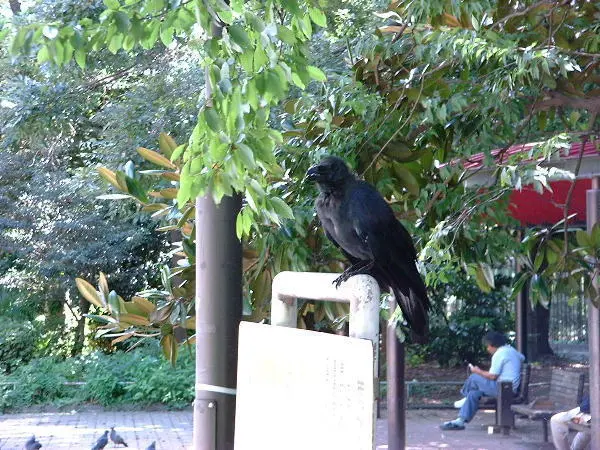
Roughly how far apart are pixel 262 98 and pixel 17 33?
0.64 m

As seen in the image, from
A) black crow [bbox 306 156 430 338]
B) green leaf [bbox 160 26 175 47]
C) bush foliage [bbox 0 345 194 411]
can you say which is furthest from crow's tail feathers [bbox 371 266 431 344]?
bush foliage [bbox 0 345 194 411]

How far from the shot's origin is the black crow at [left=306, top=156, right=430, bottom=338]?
12.5 feet

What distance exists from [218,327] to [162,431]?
921 cm

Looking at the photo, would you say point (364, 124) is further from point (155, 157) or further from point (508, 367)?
point (508, 367)

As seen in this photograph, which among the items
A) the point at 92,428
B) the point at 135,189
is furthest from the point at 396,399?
the point at 92,428

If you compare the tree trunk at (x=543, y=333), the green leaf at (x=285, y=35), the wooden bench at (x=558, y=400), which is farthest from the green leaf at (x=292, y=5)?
the tree trunk at (x=543, y=333)

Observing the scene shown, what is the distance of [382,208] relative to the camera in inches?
158

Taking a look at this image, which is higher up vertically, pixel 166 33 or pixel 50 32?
pixel 166 33

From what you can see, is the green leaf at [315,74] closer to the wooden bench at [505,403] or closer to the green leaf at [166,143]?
the green leaf at [166,143]

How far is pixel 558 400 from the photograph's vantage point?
1088 centimetres

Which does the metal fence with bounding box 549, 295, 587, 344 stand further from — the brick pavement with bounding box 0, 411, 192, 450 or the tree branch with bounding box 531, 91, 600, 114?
the tree branch with bounding box 531, 91, 600, 114

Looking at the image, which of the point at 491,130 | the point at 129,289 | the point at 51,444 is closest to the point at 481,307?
the point at 129,289

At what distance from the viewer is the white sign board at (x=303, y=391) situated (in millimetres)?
1909

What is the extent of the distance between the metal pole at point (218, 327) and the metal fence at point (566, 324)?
13788mm
